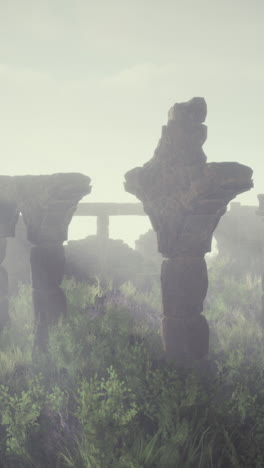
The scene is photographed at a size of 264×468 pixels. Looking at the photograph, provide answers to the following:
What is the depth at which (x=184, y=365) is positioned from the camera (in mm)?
6391

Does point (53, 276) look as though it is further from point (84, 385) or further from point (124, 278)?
point (124, 278)

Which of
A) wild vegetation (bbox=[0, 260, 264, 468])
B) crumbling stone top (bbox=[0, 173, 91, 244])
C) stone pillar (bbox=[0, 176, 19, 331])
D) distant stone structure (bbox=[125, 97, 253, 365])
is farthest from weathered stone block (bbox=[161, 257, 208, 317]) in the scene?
stone pillar (bbox=[0, 176, 19, 331])

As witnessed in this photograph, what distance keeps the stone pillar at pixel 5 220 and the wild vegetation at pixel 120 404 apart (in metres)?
1.19

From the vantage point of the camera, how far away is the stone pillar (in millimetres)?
8367

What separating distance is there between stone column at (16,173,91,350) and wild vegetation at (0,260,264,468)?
0.40 meters

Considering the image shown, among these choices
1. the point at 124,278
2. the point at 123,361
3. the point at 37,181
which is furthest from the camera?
the point at 124,278

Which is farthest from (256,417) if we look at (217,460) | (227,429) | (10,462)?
(10,462)

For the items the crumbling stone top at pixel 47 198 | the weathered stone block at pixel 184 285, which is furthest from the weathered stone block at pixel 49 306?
the weathered stone block at pixel 184 285

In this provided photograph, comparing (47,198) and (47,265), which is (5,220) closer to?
(47,265)

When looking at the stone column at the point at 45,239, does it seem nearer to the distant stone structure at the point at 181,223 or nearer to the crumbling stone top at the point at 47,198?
the crumbling stone top at the point at 47,198

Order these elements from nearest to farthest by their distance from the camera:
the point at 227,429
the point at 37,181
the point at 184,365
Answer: the point at 227,429 → the point at 184,365 → the point at 37,181

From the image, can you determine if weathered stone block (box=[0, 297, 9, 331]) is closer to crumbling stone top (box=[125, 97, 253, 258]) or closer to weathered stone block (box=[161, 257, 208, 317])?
weathered stone block (box=[161, 257, 208, 317])

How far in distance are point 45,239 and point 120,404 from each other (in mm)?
4330

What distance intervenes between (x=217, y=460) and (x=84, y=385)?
1738 mm
